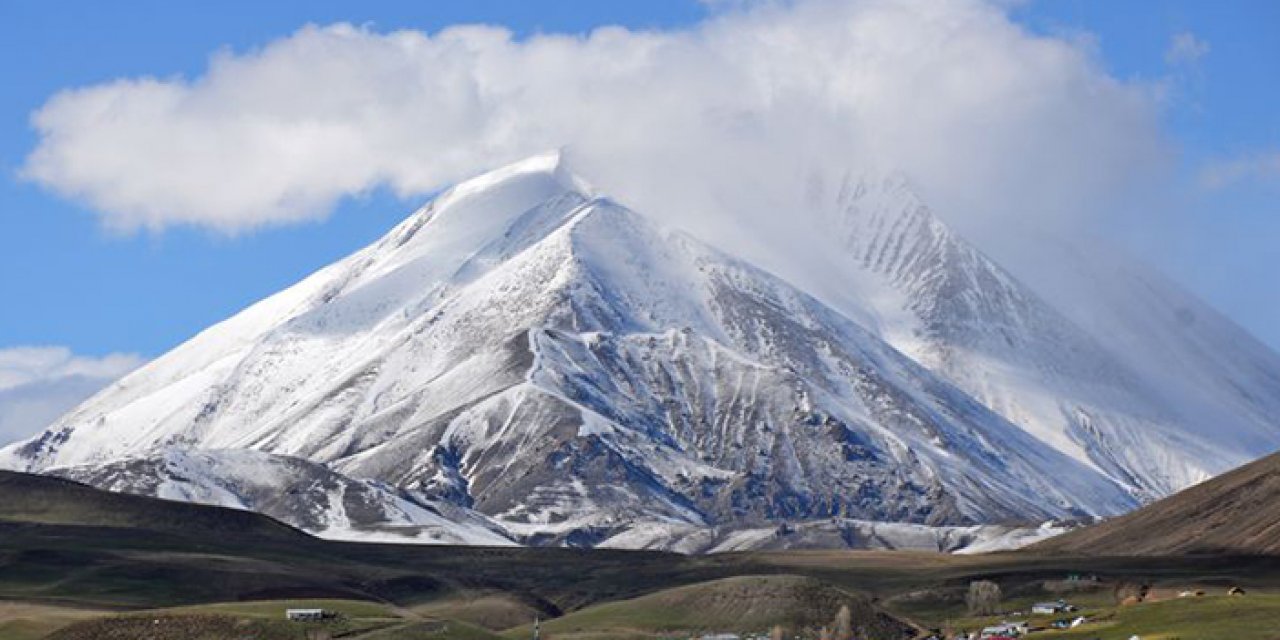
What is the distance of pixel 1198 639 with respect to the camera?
7510 inches

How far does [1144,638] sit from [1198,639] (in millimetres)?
7343

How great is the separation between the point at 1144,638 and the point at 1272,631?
33.8 ft

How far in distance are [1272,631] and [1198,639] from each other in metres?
6.39

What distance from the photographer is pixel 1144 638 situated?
7776 inches

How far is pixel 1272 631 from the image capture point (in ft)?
632
